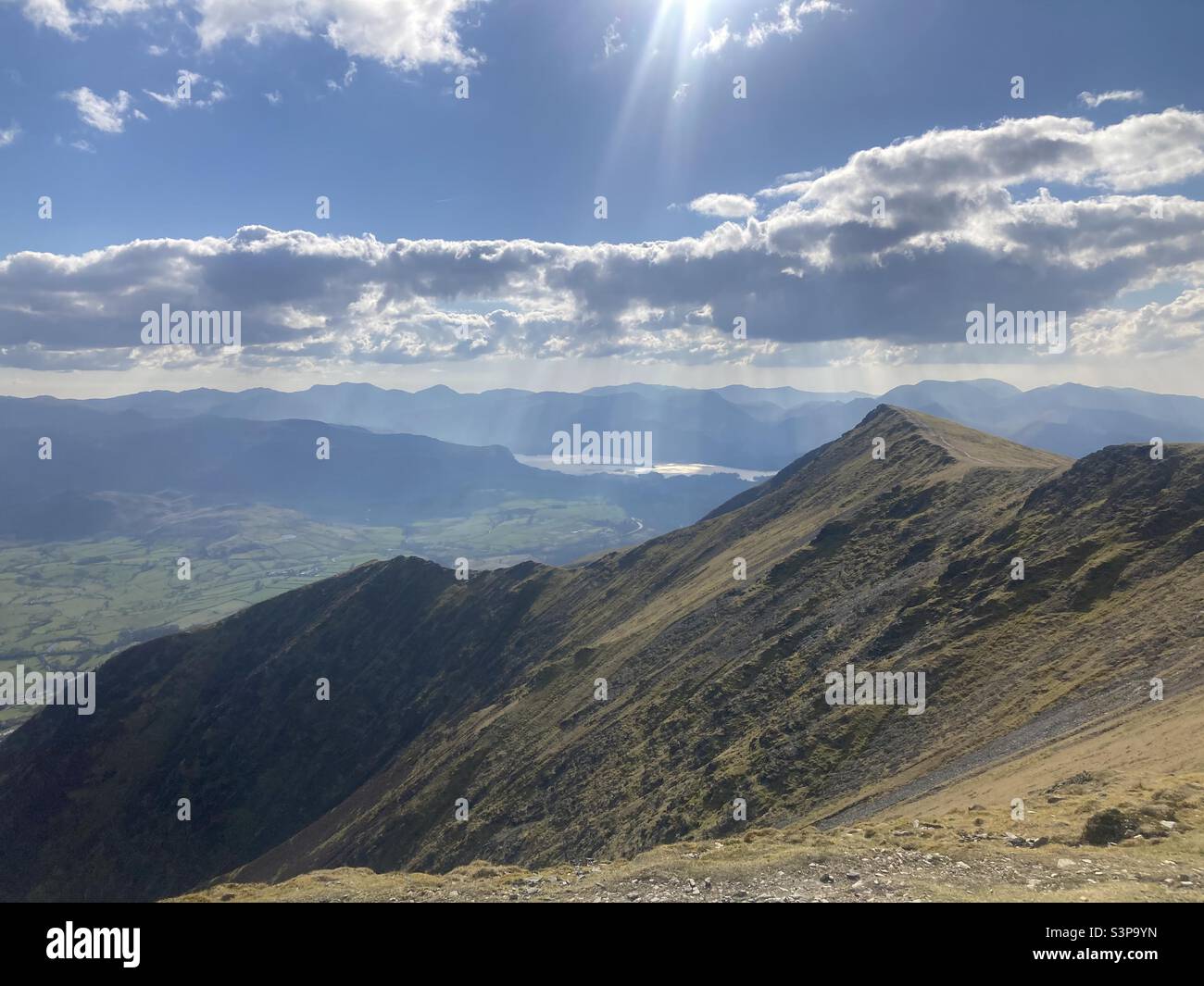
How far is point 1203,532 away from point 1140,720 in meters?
29.9

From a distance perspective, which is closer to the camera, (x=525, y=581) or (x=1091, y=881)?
(x=1091, y=881)

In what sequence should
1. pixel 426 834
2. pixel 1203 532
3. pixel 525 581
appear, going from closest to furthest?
pixel 1203 532 < pixel 426 834 < pixel 525 581

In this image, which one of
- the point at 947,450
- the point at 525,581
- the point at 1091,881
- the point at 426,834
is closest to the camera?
the point at 1091,881

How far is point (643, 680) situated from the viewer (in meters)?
85.1

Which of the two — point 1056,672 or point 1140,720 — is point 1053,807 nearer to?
point 1140,720

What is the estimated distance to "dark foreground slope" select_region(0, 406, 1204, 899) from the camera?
51.6 m

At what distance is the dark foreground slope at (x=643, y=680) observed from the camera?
2031 inches

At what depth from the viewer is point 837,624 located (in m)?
72.4
